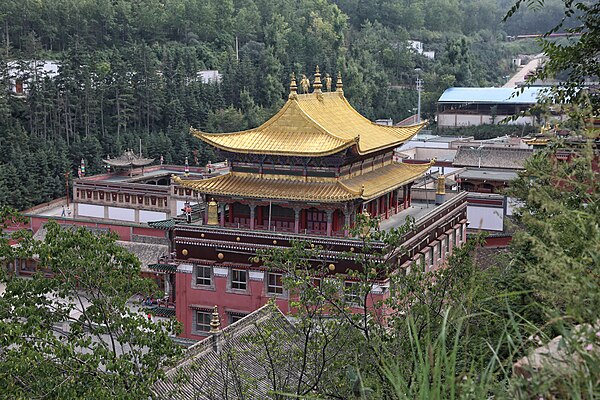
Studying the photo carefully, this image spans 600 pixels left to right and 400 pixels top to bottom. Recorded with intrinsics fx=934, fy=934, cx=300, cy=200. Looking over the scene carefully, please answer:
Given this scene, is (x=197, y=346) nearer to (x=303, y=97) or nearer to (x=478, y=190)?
(x=303, y=97)

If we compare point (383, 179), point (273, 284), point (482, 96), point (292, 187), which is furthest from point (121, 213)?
point (482, 96)

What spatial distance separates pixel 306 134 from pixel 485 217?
1432cm

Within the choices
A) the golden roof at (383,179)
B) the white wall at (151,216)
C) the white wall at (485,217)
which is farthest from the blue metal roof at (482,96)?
the golden roof at (383,179)

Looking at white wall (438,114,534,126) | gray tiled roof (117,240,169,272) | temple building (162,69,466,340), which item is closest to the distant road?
white wall (438,114,534,126)

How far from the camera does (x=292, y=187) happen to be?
30.9 meters

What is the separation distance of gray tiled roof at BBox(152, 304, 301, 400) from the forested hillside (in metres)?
34.6

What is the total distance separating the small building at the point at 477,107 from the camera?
3088 inches

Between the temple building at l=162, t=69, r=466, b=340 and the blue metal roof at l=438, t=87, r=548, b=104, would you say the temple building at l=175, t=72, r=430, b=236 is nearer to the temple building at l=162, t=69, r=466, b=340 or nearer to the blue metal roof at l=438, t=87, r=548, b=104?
the temple building at l=162, t=69, r=466, b=340

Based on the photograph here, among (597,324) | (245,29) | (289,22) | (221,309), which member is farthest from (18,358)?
(289,22)

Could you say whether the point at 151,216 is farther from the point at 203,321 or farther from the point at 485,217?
the point at 203,321

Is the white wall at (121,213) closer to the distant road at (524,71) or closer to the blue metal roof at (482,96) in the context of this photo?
the blue metal roof at (482,96)

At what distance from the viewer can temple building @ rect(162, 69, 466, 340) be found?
30.1 meters

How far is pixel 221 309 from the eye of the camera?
1208 inches

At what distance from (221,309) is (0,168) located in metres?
27.8
